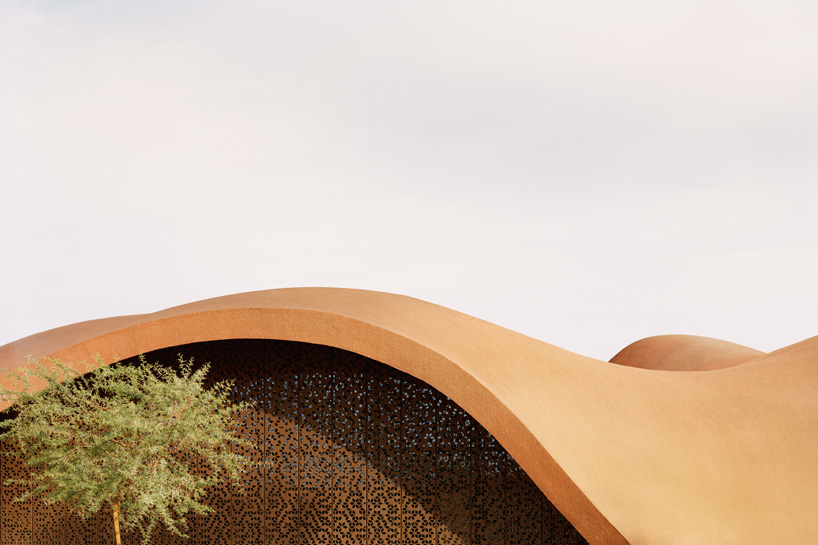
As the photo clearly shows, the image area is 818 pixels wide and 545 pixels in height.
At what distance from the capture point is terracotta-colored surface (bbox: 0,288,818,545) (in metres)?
6.99

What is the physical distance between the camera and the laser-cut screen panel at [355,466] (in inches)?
308

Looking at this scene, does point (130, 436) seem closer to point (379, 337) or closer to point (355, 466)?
point (355, 466)

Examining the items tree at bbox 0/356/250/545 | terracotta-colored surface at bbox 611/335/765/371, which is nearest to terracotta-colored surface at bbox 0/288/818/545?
tree at bbox 0/356/250/545

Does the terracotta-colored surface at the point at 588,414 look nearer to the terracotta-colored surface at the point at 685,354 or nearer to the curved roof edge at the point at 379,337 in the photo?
the curved roof edge at the point at 379,337

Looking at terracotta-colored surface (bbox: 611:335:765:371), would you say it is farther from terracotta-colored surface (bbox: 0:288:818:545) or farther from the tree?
the tree

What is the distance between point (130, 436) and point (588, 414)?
4763 millimetres

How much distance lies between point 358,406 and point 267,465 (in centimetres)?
127

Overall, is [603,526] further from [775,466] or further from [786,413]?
[786,413]

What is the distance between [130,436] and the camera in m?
7.04

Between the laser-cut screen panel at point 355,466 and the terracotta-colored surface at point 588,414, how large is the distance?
56cm

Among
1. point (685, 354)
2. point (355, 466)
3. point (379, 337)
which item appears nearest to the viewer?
point (379, 337)

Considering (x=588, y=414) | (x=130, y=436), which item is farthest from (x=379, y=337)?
(x=130, y=436)

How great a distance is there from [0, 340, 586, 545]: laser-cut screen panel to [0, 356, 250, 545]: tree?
0.89 ft

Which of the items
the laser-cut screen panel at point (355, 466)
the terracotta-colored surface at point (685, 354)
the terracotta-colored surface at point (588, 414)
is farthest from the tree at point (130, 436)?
the terracotta-colored surface at point (685, 354)
